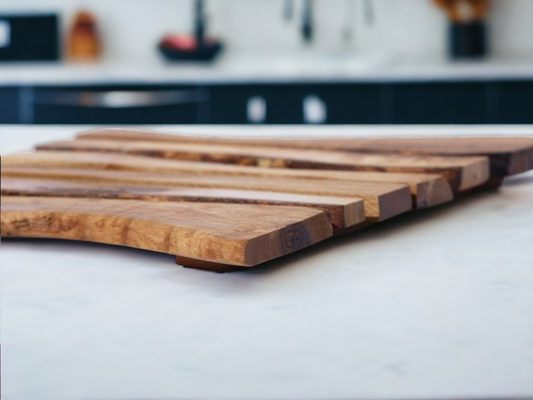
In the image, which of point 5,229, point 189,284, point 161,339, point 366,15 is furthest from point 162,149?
point 366,15

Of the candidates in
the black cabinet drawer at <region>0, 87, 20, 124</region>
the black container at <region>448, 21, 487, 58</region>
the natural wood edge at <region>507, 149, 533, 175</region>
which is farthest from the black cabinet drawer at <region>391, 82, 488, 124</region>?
the natural wood edge at <region>507, 149, 533, 175</region>

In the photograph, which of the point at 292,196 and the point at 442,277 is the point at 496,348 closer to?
the point at 442,277

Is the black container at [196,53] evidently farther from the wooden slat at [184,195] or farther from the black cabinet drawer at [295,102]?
the wooden slat at [184,195]

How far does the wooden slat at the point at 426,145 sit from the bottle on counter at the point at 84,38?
2504 mm

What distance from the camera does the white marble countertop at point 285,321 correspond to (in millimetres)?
362

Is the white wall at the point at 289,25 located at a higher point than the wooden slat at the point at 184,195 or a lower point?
higher

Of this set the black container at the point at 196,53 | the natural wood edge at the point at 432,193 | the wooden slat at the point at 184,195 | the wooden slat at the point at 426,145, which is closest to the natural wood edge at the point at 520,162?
the wooden slat at the point at 426,145

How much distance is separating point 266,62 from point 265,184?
2.70m

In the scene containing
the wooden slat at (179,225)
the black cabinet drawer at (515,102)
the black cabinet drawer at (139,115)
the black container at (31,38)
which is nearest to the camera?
the wooden slat at (179,225)

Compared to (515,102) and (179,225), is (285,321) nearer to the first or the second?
(179,225)

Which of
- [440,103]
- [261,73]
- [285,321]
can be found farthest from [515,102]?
[285,321]

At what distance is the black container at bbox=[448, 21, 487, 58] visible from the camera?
3211 millimetres

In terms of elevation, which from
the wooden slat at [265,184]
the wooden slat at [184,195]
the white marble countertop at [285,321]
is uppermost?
the wooden slat at [265,184]

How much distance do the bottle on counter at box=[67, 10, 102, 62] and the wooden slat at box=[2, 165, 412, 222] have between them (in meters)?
2.76
